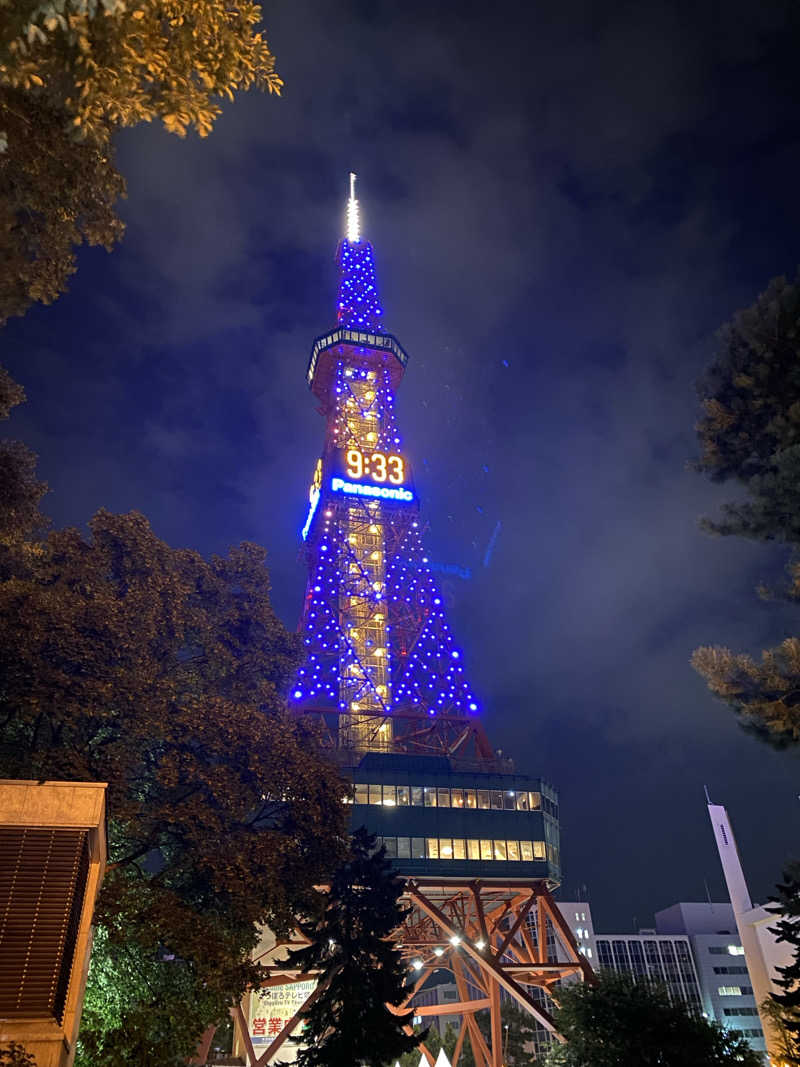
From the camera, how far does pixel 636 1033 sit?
1898cm

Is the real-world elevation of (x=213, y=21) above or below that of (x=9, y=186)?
below

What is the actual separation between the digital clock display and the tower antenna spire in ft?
105

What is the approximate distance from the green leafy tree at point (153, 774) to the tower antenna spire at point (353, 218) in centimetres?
7134

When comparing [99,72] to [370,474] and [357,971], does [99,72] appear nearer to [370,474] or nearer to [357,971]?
[357,971]

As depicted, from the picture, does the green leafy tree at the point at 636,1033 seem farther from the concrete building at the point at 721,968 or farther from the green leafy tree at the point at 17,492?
the concrete building at the point at 721,968

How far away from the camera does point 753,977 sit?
184 feet

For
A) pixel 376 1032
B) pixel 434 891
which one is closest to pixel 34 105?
pixel 376 1032

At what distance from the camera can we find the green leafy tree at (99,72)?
6.73m

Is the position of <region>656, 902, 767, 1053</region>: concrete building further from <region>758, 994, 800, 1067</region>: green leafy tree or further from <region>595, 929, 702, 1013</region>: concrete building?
<region>758, 994, 800, 1067</region>: green leafy tree

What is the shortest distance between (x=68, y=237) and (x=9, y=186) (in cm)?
102

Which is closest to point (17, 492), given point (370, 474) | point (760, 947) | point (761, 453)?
point (761, 453)

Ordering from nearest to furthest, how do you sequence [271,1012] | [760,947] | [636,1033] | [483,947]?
[636,1033] → [271,1012] → [483,947] → [760,947]

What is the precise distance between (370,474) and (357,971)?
4570cm

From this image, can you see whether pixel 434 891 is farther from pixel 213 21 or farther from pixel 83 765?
pixel 213 21
